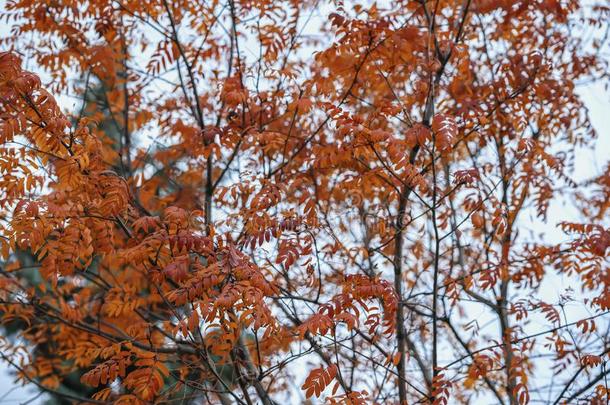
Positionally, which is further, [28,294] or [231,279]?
[28,294]

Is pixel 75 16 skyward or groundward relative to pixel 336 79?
skyward

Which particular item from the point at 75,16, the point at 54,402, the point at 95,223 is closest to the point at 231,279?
the point at 95,223

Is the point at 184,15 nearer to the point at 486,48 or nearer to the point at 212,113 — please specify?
the point at 212,113

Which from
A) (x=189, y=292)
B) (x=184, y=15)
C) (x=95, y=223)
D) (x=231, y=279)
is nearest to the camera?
(x=189, y=292)

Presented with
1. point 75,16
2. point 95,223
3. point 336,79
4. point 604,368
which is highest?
point 75,16

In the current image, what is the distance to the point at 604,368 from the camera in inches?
197

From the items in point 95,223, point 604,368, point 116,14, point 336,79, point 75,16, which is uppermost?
point 116,14

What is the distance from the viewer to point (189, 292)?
150 inches

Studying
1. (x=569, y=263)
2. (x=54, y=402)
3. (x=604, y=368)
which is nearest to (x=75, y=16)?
(x=569, y=263)

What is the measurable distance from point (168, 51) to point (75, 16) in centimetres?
123

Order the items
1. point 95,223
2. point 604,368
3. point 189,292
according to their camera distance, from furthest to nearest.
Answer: point 604,368, point 95,223, point 189,292

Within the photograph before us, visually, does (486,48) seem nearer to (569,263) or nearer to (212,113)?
(569,263)

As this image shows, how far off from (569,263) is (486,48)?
9.27 ft

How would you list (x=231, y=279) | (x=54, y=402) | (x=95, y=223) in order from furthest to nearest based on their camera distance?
(x=54, y=402), (x=95, y=223), (x=231, y=279)
